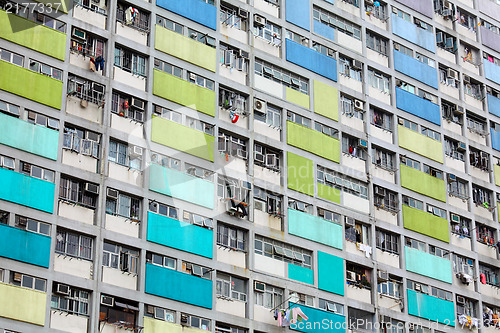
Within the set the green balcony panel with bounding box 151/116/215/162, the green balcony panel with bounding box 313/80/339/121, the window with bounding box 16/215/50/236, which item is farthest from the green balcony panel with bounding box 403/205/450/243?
the window with bounding box 16/215/50/236

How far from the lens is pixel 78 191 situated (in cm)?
3950

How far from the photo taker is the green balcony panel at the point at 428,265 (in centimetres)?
4909

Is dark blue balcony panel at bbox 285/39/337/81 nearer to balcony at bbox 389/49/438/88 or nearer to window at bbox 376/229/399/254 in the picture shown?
balcony at bbox 389/49/438/88

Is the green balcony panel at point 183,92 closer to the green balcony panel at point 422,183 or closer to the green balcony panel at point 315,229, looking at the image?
the green balcony panel at point 315,229

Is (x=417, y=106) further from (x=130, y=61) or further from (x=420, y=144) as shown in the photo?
(x=130, y=61)

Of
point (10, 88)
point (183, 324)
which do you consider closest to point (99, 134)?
point (10, 88)

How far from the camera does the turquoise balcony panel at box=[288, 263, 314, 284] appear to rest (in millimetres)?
44375

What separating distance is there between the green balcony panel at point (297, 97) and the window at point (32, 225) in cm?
1437

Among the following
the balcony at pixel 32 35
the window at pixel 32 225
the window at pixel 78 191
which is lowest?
the window at pixel 32 225

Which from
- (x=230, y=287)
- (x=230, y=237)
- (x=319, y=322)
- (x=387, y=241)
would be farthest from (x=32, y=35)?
(x=387, y=241)

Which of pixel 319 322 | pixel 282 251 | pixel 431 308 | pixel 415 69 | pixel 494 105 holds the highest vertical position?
pixel 415 69

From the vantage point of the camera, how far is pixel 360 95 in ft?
166

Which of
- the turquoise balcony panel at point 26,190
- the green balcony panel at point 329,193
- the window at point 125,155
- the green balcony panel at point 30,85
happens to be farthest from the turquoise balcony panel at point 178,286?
the green balcony panel at point 329,193

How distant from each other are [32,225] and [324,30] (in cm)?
1949
